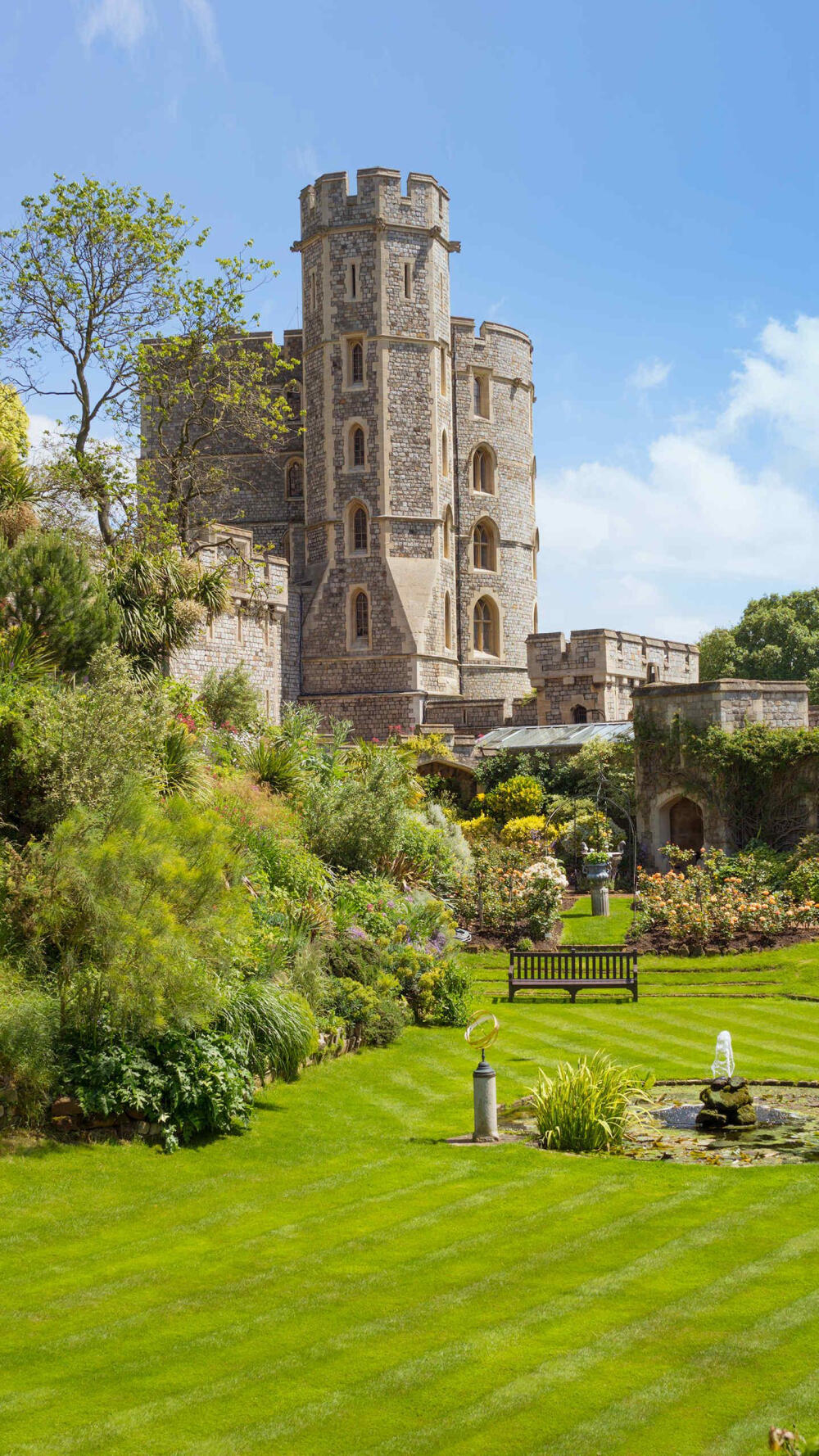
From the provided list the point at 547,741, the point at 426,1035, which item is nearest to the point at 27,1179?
the point at 426,1035

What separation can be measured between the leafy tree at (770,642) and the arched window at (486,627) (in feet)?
49.1

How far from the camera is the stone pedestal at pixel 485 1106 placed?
9.89 meters

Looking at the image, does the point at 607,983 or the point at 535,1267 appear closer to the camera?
the point at 535,1267

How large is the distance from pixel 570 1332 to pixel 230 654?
2688cm

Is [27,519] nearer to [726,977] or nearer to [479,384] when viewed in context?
[726,977]

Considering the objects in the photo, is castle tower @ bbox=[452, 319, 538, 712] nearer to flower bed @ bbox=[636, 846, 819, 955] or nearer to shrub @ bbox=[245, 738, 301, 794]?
flower bed @ bbox=[636, 846, 819, 955]

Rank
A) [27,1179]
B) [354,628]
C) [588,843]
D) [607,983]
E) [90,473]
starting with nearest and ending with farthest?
1. [27,1179]
2. [607,983]
3. [90,473]
4. [588,843]
5. [354,628]

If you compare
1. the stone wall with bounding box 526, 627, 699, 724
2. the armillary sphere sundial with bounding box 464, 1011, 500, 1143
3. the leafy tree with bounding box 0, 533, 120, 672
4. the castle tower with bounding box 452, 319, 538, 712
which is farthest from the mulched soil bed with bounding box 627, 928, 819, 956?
the castle tower with bounding box 452, 319, 538, 712

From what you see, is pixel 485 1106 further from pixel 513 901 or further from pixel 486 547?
pixel 486 547

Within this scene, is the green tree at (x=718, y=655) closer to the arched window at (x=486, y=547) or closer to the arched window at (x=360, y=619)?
the arched window at (x=486, y=547)

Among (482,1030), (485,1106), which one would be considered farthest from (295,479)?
(485,1106)

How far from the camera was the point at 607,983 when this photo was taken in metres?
16.8

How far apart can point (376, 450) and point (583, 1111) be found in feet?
108

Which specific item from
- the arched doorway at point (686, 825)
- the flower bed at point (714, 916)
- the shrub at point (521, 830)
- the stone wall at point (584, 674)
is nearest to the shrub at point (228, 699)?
the shrub at point (521, 830)
